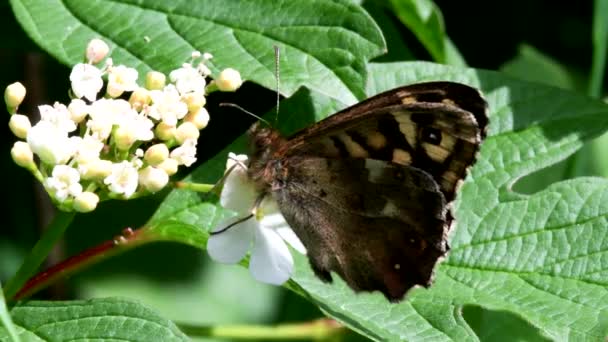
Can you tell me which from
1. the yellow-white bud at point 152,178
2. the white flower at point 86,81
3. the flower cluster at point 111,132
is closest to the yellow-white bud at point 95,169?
the flower cluster at point 111,132

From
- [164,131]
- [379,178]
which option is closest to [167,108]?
[164,131]

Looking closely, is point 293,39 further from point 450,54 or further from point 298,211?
point 450,54

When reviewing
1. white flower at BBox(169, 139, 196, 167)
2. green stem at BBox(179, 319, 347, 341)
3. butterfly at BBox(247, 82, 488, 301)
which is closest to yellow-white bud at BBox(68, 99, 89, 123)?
white flower at BBox(169, 139, 196, 167)

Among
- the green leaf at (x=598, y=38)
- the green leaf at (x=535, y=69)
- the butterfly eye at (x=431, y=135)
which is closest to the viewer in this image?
the butterfly eye at (x=431, y=135)

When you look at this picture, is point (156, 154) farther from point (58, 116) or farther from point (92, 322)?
point (92, 322)

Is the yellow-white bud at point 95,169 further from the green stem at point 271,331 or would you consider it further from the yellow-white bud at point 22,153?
the green stem at point 271,331

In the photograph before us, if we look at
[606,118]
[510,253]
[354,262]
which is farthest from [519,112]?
[354,262]
